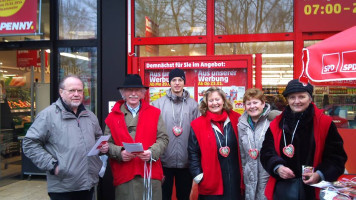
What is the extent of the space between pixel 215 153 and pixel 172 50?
2411mm

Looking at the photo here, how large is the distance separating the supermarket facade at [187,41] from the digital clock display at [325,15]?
0.01 metres

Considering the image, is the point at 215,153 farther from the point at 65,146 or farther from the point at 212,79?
the point at 212,79

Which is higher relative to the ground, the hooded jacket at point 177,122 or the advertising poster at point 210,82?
the advertising poster at point 210,82

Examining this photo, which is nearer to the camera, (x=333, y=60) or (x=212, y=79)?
(x=333, y=60)

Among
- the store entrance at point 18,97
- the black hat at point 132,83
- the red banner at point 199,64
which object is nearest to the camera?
the black hat at point 132,83

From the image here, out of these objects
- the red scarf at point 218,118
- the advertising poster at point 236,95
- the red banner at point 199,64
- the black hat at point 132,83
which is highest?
the red banner at point 199,64

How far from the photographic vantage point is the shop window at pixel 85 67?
16.7 ft

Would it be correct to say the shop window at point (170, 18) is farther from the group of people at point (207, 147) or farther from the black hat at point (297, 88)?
the black hat at point (297, 88)

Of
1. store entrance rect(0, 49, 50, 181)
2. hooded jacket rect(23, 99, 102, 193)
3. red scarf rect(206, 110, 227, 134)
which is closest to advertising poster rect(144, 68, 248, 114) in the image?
red scarf rect(206, 110, 227, 134)

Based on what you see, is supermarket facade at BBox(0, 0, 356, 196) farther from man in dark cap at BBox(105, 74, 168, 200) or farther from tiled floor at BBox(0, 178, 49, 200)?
tiled floor at BBox(0, 178, 49, 200)

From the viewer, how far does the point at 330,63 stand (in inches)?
90.0

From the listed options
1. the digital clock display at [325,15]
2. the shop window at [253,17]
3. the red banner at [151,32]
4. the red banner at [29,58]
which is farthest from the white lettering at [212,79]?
the red banner at [29,58]

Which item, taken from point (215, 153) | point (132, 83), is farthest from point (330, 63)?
point (132, 83)

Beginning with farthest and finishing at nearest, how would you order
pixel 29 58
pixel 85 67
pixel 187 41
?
1. pixel 29 58
2. pixel 85 67
3. pixel 187 41
